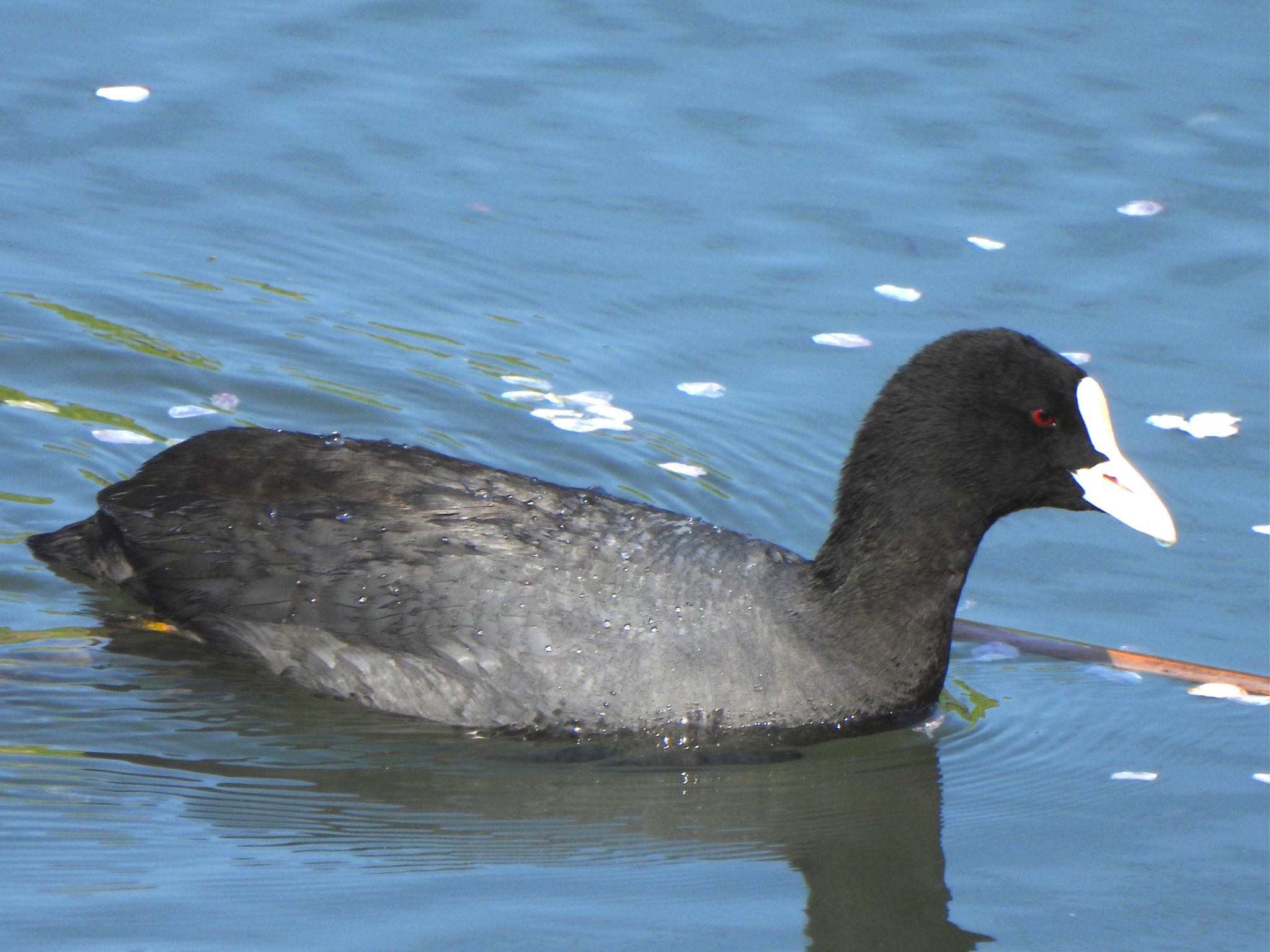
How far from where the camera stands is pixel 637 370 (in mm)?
8273

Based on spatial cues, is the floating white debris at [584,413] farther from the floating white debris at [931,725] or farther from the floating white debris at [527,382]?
the floating white debris at [931,725]

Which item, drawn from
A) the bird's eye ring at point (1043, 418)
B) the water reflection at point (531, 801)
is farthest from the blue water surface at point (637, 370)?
the bird's eye ring at point (1043, 418)

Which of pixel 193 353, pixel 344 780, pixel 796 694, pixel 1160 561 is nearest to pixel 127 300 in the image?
pixel 193 353

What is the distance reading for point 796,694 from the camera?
19.4 ft

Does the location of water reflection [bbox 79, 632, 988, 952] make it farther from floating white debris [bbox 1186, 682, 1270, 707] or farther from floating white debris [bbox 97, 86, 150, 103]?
floating white debris [bbox 97, 86, 150, 103]

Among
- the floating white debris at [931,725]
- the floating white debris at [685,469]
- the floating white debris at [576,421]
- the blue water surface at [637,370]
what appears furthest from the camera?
the floating white debris at [576,421]

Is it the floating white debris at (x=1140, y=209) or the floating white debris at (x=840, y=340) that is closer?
the floating white debris at (x=840, y=340)

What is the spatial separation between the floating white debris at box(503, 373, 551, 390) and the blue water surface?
0.04 meters

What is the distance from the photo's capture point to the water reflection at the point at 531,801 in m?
5.29

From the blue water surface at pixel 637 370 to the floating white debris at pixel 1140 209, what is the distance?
0.06 m

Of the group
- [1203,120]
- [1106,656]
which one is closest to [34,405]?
[1106,656]

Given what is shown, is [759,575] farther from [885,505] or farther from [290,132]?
[290,132]

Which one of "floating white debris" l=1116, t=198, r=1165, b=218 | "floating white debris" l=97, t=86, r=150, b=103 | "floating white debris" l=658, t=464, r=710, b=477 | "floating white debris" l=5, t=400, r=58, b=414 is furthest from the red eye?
"floating white debris" l=97, t=86, r=150, b=103

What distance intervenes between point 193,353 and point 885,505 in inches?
131
